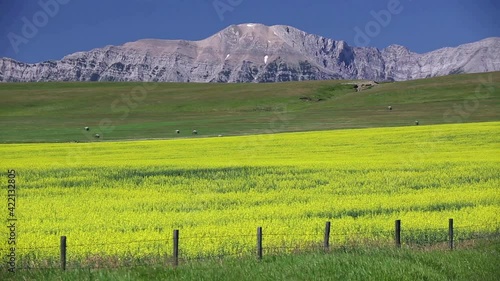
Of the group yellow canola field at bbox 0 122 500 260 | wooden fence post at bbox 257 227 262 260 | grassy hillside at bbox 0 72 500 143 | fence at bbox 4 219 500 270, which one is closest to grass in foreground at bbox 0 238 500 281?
wooden fence post at bbox 257 227 262 260

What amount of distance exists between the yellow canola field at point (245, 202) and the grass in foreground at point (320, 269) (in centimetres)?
188

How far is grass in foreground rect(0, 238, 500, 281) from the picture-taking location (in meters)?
12.8

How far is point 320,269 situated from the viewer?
13109mm

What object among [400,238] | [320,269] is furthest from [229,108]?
[320,269]

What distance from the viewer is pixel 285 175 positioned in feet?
91.0

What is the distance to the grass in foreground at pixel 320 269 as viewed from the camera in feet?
41.8

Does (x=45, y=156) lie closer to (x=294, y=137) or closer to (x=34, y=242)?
(x=294, y=137)

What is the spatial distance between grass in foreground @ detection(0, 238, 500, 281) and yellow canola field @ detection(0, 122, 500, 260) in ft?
6.18

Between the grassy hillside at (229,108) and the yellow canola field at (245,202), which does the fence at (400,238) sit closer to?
the yellow canola field at (245,202)

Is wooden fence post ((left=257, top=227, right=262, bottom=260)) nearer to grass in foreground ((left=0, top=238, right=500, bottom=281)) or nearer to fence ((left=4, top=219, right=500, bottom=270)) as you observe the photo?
fence ((left=4, top=219, right=500, bottom=270))

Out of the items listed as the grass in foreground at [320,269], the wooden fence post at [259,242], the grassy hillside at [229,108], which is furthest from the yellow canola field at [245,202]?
the grassy hillside at [229,108]

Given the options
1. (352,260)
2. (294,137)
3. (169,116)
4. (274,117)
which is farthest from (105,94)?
(352,260)

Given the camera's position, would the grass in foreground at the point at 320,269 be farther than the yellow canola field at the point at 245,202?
No

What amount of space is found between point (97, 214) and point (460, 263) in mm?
10257
